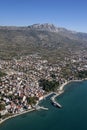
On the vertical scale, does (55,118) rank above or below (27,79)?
below

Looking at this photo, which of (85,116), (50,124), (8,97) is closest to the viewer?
(50,124)

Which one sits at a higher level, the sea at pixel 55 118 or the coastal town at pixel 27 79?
the coastal town at pixel 27 79

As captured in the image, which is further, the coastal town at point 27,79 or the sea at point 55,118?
the coastal town at point 27,79

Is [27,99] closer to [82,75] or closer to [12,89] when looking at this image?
[12,89]

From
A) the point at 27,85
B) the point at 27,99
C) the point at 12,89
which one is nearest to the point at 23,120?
the point at 27,99

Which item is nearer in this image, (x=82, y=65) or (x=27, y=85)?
(x=27, y=85)
